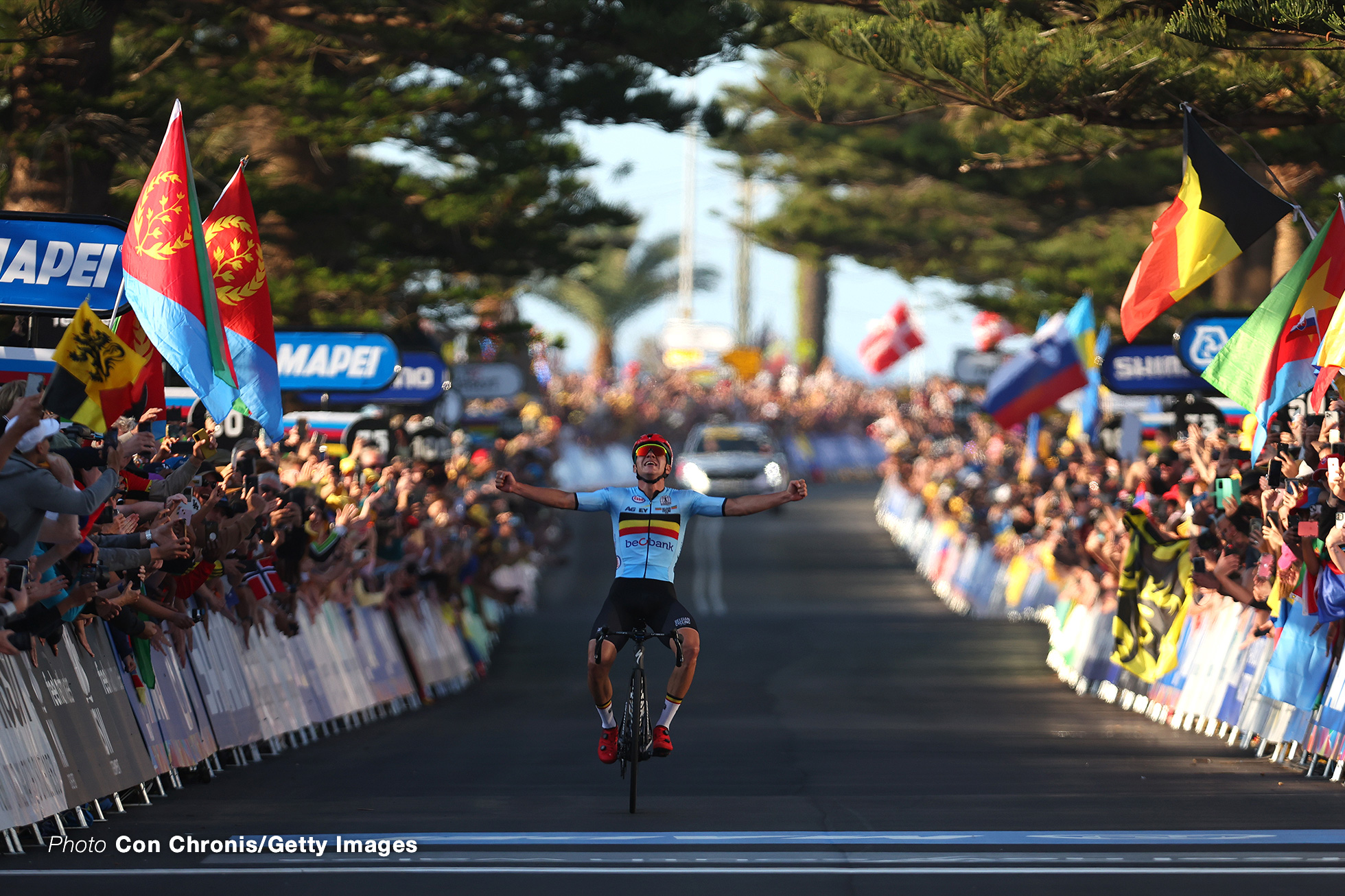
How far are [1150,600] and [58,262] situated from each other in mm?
9314

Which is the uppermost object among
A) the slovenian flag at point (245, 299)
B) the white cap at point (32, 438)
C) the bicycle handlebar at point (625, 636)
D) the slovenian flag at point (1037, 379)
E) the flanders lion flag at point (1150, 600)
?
the white cap at point (32, 438)

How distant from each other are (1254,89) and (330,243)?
46.0ft

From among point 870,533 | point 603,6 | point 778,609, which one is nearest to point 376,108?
point 603,6

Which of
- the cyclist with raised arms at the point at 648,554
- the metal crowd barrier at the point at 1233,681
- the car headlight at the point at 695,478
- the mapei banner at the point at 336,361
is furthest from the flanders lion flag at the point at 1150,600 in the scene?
the car headlight at the point at 695,478

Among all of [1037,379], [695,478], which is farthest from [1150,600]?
[695,478]

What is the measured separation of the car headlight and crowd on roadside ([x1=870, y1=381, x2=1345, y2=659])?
18.6m

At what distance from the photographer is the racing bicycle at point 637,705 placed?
11.2 meters

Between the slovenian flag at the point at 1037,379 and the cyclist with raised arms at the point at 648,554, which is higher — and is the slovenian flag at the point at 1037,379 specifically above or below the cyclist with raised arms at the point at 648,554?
below

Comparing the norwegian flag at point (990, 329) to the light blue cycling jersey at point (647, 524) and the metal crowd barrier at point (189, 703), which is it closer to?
the metal crowd barrier at point (189, 703)

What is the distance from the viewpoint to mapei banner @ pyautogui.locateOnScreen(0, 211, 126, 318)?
12578 mm

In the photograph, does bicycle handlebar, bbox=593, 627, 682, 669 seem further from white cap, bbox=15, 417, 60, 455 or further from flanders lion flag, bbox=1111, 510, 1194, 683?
flanders lion flag, bbox=1111, 510, 1194, 683

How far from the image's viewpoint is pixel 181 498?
1172cm

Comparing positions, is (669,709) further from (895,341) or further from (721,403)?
(721,403)

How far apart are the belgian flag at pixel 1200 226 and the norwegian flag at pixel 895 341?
43.7 m
